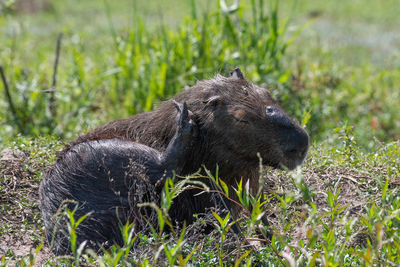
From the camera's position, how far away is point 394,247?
2777 mm

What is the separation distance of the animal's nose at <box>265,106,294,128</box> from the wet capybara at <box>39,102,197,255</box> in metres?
0.45

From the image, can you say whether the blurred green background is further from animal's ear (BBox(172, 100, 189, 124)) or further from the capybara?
animal's ear (BBox(172, 100, 189, 124))

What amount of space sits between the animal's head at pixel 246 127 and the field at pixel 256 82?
244 mm

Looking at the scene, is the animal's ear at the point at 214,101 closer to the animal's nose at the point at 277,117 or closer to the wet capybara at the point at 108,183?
the wet capybara at the point at 108,183

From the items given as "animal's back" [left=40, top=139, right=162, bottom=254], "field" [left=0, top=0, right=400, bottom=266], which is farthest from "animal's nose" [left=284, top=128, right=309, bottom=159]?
"animal's back" [left=40, top=139, right=162, bottom=254]

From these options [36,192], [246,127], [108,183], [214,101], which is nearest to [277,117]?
[246,127]

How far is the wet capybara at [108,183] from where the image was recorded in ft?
10.4

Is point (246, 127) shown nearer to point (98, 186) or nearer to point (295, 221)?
point (295, 221)

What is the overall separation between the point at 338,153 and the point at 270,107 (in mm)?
1111

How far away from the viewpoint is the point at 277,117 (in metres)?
3.18

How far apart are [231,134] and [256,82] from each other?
295 centimetres

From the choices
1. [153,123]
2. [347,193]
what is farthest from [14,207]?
[347,193]

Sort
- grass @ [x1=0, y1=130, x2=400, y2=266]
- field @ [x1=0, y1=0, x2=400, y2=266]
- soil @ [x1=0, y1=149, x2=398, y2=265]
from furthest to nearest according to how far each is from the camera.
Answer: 1. soil @ [x1=0, y1=149, x2=398, y2=265]
2. field @ [x1=0, y1=0, x2=400, y2=266]
3. grass @ [x1=0, y1=130, x2=400, y2=266]

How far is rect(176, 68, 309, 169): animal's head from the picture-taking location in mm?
3166
